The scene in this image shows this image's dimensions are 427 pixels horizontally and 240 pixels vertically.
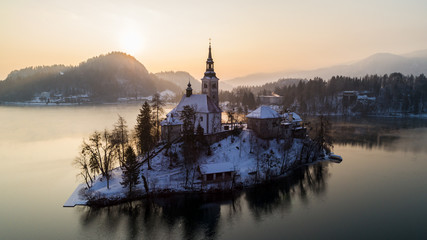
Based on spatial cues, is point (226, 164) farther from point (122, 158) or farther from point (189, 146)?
point (122, 158)

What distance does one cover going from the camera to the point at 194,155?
130ft

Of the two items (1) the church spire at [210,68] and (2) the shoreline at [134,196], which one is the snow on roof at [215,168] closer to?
(2) the shoreline at [134,196]

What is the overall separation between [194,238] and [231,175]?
13.9m

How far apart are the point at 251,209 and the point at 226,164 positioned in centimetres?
869

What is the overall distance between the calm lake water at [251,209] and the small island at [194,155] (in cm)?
210

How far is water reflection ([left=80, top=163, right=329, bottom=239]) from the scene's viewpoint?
2575 centimetres

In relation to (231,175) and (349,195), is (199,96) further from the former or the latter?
(349,195)

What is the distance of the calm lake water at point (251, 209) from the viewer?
25.8 m

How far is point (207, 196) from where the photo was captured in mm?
33438

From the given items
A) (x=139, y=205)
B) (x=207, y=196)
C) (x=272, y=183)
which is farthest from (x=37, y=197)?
(x=272, y=183)

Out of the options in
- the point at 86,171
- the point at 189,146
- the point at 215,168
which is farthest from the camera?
the point at 189,146

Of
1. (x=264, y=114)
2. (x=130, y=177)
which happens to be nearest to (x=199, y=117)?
(x=264, y=114)

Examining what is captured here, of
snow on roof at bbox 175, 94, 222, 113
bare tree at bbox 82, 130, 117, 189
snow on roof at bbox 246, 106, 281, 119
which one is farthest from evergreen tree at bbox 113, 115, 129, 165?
snow on roof at bbox 246, 106, 281, 119

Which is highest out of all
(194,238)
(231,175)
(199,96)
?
(199,96)
